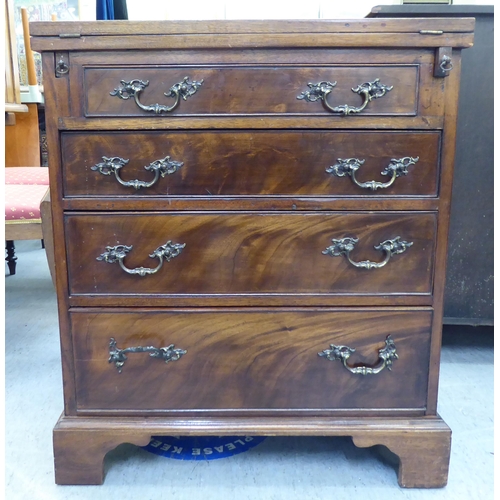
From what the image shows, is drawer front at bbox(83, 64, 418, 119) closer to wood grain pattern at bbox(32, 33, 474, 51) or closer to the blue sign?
wood grain pattern at bbox(32, 33, 474, 51)

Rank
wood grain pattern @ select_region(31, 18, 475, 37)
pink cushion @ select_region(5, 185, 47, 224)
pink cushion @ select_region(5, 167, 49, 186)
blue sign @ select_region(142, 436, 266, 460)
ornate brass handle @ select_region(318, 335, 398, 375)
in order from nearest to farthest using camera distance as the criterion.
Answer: wood grain pattern @ select_region(31, 18, 475, 37)
ornate brass handle @ select_region(318, 335, 398, 375)
blue sign @ select_region(142, 436, 266, 460)
pink cushion @ select_region(5, 185, 47, 224)
pink cushion @ select_region(5, 167, 49, 186)

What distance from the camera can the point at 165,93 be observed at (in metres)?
0.97

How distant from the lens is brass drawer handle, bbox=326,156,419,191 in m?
0.98

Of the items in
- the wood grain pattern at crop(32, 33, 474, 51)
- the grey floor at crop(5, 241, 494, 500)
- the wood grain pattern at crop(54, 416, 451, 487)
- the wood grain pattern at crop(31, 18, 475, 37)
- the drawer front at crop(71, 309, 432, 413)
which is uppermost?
the wood grain pattern at crop(31, 18, 475, 37)

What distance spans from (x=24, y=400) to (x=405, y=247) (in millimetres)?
1165

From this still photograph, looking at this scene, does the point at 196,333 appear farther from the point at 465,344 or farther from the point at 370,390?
the point at 465,344

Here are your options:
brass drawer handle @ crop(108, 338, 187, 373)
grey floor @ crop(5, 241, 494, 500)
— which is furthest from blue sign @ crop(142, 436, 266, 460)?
brass drawer handle @ crop(108, 338, 187, 373)

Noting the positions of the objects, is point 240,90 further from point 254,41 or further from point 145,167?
point 145,167

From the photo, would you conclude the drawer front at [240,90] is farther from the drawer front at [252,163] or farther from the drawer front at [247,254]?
the drawer front at [247,254]

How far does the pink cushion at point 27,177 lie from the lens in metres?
2.03

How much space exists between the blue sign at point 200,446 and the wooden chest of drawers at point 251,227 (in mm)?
166

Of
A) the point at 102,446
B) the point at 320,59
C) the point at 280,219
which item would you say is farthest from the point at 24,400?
the point at 320,59

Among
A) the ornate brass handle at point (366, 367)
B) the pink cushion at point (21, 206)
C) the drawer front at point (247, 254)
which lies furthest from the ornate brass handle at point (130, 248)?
the pink cushion at point (21, 206)
